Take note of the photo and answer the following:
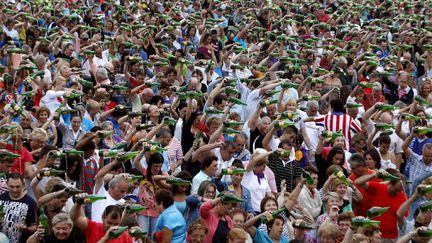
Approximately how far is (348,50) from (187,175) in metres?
8.78

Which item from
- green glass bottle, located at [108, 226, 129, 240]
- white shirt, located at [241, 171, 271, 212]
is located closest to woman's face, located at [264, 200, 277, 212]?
white shirt, located at [241, 171, 271, 212]

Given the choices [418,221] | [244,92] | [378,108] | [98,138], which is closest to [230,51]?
[244,92]

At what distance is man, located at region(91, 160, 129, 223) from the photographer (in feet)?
29.7

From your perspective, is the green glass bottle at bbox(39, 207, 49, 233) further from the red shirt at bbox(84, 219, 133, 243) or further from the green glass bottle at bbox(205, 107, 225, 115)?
the green glass bottle at bbox(205, 107, 225, 115)

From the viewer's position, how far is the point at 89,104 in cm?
1259

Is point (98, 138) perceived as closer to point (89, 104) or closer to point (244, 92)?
point (89, 104)

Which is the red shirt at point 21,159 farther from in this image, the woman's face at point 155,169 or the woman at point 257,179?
the woman at point 257,179

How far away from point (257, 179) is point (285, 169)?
0.63m

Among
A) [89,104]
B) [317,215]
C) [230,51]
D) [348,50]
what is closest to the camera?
[317,215]

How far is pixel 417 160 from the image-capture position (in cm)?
1149

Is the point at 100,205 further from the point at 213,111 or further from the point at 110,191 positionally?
the point at 213,111

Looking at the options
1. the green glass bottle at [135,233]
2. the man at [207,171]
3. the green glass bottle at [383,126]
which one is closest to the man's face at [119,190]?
the man at [207,171]

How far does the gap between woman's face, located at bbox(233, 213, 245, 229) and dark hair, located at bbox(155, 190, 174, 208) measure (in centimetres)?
61

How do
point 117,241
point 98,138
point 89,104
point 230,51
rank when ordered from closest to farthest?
1. point 117,241
2. point 98,138
3. point 89,104
4. point 230,51
